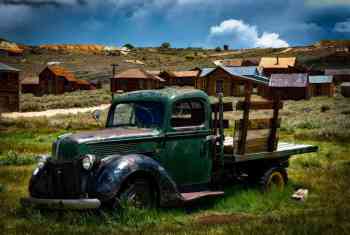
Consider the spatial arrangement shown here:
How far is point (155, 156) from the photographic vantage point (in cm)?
826

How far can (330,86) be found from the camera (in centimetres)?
6894

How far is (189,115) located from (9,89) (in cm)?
4150

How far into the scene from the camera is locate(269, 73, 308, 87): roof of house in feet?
203

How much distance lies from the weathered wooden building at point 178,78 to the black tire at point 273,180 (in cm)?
7140

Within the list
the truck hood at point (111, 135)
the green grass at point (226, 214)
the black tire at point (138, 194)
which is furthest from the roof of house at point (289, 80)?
the black tire at point (138, 194)

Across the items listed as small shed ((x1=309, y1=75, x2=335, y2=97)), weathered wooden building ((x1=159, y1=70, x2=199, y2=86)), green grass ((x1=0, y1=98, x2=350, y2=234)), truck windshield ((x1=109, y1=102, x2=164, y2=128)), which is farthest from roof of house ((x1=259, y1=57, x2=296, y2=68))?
truck windshield ((x1=109, y1=102, x2=164, y2=128))

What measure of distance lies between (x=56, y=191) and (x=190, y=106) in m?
2.69

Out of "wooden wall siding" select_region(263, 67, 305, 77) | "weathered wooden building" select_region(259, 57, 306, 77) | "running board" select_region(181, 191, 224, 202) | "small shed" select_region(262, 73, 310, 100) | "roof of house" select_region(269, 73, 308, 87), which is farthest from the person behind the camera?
"weathered wooden building" select_region(259, 57, 306, 77)

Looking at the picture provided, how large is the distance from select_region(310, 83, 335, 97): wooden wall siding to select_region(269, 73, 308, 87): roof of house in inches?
254

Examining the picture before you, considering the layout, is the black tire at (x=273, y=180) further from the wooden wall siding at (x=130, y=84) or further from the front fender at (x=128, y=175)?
the wooden wall siding at (x=130, y=84)

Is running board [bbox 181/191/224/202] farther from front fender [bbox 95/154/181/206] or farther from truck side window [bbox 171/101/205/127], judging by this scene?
truck side window [bbox 171/101/205/127]

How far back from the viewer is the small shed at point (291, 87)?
62.1 meters

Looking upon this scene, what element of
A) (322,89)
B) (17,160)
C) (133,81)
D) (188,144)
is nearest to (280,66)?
(322,89)

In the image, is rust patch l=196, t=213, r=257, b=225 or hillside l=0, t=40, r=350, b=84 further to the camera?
hillside l=0, t=40, r=350, b=84
